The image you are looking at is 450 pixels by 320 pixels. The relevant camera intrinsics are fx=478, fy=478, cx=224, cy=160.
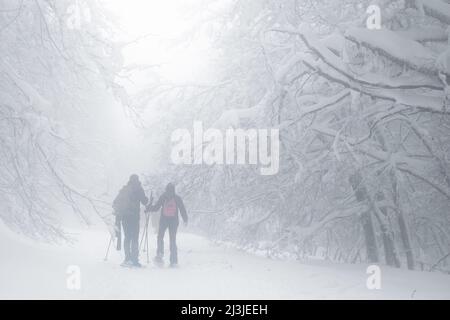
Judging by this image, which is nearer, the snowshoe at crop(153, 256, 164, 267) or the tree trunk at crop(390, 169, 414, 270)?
the snowshoe at crop(153, 256, 164, 267)

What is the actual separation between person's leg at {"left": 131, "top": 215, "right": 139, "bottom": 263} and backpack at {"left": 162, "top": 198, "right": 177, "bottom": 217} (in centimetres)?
66

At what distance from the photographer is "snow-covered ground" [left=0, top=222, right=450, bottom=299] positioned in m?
6.75

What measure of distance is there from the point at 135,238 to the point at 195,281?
219 centimetres

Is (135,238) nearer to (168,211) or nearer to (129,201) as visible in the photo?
(129,201)

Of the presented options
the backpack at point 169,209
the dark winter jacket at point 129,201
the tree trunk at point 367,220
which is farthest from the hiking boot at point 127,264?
the tree trunk at point 367,220

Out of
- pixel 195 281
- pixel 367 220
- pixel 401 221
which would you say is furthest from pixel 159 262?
pixel 401 221

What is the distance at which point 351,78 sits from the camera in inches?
283

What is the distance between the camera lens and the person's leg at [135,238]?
972 cm

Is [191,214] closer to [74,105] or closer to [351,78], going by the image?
[74,105]

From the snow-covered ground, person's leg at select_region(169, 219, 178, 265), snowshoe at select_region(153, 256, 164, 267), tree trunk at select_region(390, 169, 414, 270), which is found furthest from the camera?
tree trunk at select_region(390, 169, 414, 270)

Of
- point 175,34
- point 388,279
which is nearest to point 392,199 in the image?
point 388,279

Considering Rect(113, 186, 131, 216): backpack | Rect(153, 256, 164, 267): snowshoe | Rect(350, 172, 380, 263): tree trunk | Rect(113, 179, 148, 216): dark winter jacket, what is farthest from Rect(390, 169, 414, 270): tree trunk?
Rect(113, 186, 131, 216): backpack

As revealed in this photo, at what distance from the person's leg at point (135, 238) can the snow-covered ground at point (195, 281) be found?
0.35m

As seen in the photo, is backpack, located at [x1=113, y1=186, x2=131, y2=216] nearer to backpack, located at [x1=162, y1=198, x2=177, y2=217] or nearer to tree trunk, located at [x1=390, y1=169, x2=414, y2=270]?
backpack, located at [x1=162, y1=198, x2=177, y2=217]
